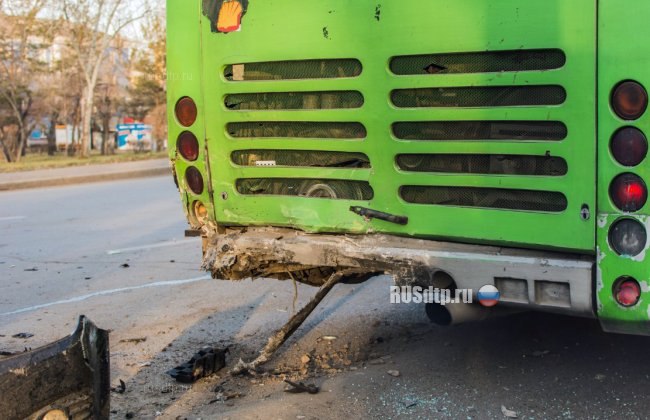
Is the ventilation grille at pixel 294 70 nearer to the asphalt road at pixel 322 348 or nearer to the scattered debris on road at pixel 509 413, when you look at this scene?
the asphalt road at pixel 322 348

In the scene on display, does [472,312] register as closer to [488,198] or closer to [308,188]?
[488,198]

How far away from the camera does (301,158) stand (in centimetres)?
433

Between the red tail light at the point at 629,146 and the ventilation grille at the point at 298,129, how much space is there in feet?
4.13

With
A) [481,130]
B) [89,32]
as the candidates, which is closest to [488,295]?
[481,130]

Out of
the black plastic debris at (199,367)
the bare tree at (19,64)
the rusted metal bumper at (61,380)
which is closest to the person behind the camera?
the rusted metal bumper at (61,380)

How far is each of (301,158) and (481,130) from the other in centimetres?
106

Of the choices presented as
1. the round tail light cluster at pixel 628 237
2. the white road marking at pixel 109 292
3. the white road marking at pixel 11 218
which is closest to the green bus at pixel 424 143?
the round tail light cluster at pixel 628 237

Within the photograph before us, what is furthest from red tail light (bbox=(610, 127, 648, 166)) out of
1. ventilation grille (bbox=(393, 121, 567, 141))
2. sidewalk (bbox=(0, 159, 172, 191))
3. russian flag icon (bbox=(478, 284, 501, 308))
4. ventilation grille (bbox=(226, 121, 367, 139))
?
sidewalk (bbox=(0, 159, 172, 191))

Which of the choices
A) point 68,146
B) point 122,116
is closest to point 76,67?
point 68,146

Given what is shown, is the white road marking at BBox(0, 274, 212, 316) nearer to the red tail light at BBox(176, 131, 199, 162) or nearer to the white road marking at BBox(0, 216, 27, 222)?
the red tail light at BBox(176, 131, 199, 162)

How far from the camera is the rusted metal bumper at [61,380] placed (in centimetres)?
261

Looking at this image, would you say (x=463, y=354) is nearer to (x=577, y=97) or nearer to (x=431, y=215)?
(x=431, y=215)

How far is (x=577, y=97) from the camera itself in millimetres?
3486

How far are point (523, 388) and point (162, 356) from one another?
89.0 inches
